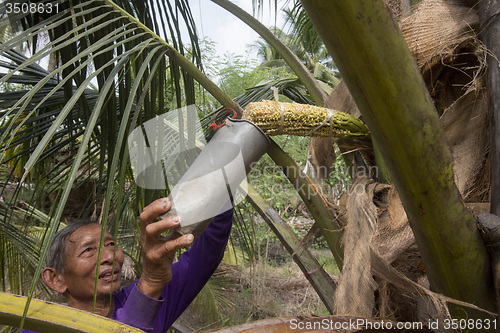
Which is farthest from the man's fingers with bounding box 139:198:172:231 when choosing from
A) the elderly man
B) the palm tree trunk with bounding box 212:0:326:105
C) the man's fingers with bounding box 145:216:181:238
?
the palm tree trunk with bounding box 212:0:326:105

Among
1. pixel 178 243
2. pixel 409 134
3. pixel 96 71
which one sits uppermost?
pixel 96 71

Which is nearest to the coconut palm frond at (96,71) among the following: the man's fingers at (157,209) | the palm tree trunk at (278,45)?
the man's fingers at (157,209)

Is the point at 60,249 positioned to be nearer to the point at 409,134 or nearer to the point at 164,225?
the point at 164,225

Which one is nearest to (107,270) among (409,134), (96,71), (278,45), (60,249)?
(60,249)

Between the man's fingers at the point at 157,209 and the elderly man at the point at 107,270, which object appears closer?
the man's fingers at the point at 157,209

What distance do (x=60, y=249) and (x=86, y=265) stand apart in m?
0.15

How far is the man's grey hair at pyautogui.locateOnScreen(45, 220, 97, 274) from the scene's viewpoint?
1318mm

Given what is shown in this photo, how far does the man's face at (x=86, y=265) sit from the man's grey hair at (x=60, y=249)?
23mm

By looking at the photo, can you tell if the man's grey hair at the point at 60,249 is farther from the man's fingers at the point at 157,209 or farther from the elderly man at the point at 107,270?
the man's fingers at the point at 157,209

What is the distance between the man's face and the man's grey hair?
23 millimetres

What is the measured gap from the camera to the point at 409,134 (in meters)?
0.70

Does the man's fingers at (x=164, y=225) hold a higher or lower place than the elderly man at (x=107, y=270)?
higher

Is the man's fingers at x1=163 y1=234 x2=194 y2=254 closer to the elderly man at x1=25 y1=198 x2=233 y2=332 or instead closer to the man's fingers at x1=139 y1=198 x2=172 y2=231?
the man's fingers at x1=139 y1=198 x2=172 y2=231

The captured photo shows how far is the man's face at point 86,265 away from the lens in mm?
1229
